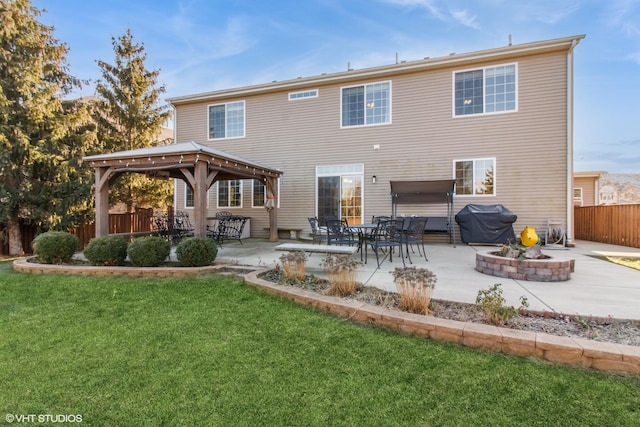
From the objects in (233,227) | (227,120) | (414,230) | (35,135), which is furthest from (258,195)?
(35,135)

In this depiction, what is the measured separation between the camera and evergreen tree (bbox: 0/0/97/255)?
30.6 feet

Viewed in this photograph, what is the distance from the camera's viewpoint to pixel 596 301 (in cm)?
365

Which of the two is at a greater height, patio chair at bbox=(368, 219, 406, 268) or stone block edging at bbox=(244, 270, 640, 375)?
patio chair at bbox=(368, 219, 406, 268)

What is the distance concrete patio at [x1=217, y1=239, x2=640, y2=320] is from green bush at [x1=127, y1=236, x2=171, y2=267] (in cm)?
125

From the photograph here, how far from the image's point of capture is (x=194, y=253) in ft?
18.0

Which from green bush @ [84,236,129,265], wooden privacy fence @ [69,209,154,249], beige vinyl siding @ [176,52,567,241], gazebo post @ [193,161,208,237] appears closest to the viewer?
green bush @ [84,236,129,265]

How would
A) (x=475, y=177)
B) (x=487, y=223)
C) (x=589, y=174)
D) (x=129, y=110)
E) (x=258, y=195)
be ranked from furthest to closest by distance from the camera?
(x=589, y=174), (x=129, y=110), (x=258, y=195), (x=475, y=177), (x=487, y=223)

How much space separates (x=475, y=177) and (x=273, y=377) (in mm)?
8883

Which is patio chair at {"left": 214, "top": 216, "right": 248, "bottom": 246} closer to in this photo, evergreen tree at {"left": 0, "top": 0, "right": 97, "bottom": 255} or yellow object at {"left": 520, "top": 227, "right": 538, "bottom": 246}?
evergreen tree at {"left": 0, "top": 0, "right": 97, "bottom": 255}

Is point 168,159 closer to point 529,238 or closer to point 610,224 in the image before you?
point 529,238

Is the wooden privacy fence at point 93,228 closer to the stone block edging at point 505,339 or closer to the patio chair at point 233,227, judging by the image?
the patio chair at point 233,227

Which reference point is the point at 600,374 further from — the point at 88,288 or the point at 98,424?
the point at 88,288

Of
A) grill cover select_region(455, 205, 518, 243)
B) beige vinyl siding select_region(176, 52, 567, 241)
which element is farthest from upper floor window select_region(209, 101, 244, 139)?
grill cover select_region(455, 205, 518, 243)

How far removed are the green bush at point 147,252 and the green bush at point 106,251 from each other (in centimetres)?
38
